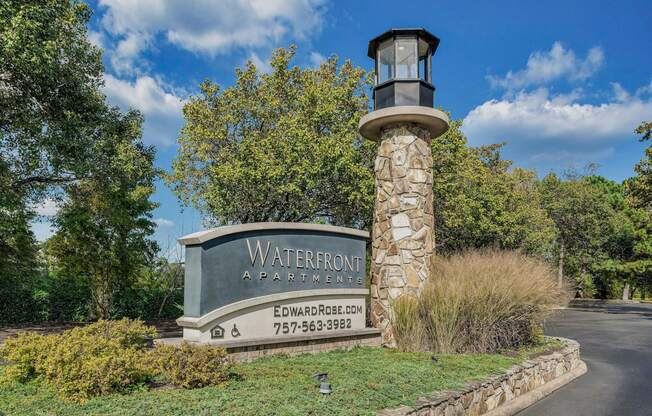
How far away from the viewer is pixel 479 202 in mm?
22656

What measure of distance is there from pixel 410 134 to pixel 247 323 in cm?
538

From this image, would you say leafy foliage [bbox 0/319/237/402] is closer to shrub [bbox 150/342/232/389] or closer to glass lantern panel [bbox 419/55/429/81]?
shrub [bbox 150/342/232/389]

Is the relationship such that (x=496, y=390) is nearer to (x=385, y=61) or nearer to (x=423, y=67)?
(x=423, y=67)

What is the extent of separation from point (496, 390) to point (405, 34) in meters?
7.56

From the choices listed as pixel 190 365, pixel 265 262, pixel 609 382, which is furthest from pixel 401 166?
pixel 190 365

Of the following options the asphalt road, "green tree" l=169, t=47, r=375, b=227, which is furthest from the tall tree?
the asphalt road

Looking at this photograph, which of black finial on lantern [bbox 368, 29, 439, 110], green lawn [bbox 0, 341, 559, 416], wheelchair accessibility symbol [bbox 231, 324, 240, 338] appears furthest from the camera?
black finial on lantern [bbox 368, 29, 439, 110]

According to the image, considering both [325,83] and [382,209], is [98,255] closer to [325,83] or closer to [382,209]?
[325,83]

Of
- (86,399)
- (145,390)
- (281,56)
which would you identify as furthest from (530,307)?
(281,56)

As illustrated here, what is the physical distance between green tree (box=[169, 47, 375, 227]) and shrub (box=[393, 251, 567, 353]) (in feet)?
21.7

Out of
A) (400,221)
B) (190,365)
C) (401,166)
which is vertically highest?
(401,166)

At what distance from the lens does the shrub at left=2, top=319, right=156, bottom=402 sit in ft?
16.1

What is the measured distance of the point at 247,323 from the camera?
24.5 ft

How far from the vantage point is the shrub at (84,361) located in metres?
4.90
